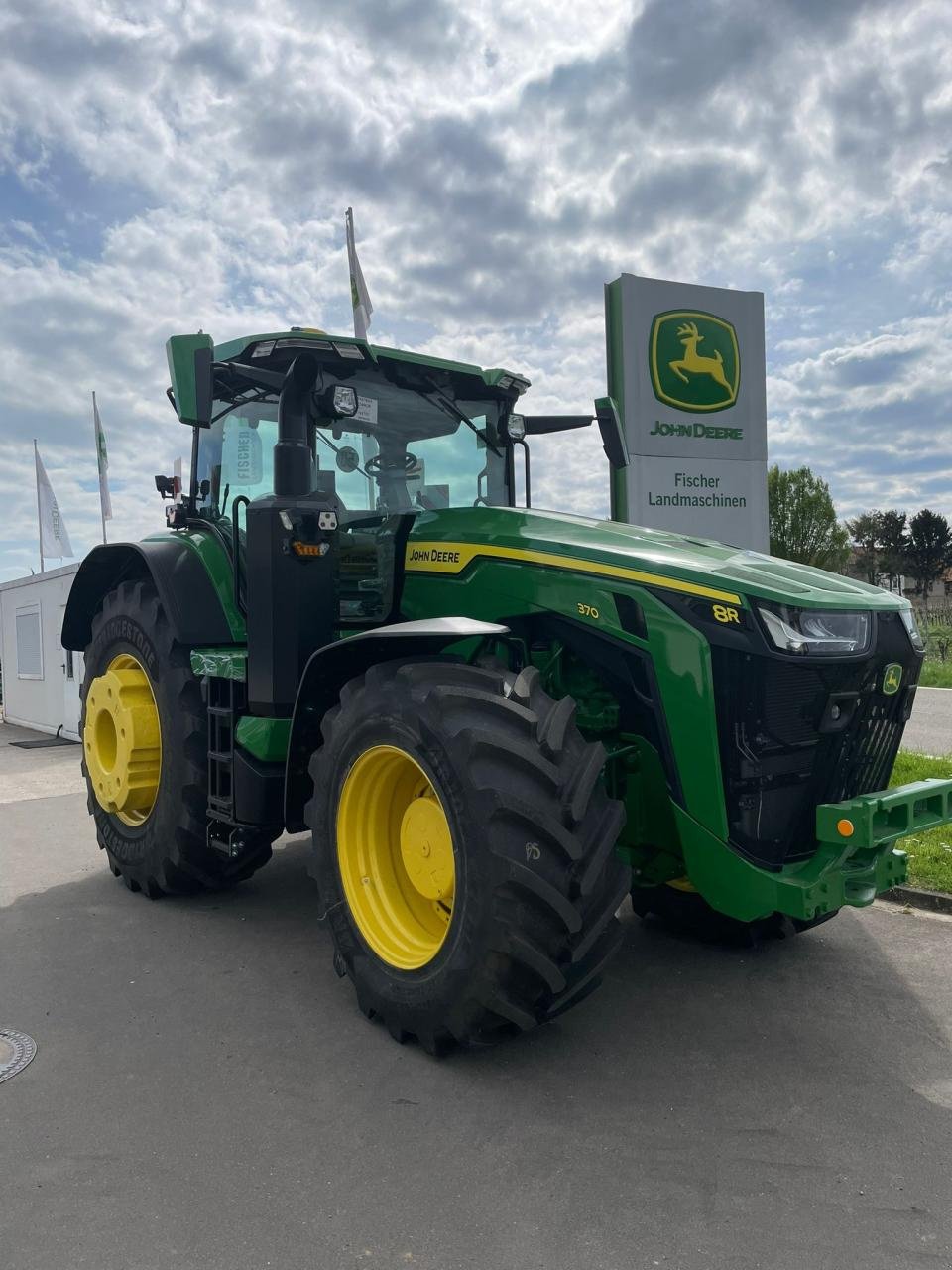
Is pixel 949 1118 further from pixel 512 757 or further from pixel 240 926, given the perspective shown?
pixel 240 926

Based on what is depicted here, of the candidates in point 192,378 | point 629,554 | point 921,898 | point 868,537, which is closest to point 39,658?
point 192,378

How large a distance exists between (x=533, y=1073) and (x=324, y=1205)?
908 millimetres

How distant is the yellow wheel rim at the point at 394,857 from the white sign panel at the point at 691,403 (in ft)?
19.4

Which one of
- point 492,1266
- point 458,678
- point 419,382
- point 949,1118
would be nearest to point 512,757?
point 458,678

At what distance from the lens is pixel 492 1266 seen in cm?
227

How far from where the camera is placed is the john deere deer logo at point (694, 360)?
376 inches

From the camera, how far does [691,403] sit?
9680mm

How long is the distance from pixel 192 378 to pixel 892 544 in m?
66.3

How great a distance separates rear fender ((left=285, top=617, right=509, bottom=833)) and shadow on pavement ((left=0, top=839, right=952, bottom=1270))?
80 cm

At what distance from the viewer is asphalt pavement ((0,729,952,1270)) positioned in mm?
2367

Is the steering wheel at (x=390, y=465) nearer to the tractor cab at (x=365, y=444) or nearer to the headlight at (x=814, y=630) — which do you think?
the tractor cab at (x=365, y=444)

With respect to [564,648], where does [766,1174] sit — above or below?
below

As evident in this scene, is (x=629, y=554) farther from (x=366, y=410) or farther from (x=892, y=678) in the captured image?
(x=366, y=410)

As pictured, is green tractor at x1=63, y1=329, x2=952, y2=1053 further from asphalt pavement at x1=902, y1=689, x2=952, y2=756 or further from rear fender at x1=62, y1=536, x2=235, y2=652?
asphalt pavement at x1=902, y1=689, x2=952, y2=756
